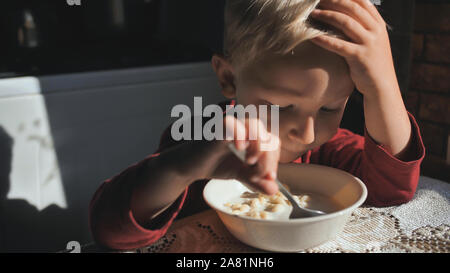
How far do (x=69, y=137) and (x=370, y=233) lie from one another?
38.5 inches

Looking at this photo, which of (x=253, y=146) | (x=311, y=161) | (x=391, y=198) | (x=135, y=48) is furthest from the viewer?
(x=135, y=48)

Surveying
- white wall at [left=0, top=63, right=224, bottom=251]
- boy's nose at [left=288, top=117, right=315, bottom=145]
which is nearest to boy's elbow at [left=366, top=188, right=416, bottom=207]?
boy's nose at [left=288, top=117, right=315, bottom=145]

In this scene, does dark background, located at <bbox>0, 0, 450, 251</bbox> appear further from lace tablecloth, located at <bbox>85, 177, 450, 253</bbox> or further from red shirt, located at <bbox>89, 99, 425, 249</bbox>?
lace tablecloth, located at <bbox>85, 177, 450, 253</bbox>

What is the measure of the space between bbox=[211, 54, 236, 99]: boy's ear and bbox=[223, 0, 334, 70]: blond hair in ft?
0.23

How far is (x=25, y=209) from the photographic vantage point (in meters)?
1.18

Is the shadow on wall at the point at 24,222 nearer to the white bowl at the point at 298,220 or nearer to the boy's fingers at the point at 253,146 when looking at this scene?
the white bowl at the point at 298,220

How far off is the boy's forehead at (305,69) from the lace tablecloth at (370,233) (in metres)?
0.23

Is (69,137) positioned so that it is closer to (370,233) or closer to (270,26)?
(270,26)

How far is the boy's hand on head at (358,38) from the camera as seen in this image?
61cm

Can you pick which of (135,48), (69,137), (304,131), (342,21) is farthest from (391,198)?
(135,48)

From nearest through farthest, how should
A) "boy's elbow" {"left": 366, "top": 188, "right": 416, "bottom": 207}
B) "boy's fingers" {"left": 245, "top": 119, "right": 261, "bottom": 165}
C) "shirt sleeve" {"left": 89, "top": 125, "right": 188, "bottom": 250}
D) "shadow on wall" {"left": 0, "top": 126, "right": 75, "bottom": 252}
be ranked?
"boy's fingers" {"left": 245, "top": 119, "right": 261, "bottom": 165}
"shirt sleeve" {"left": 89, "top": 125, "right": 188, "bottom": 250}
"boy's elbow" {"left": 366, "top": 188, "right": 416, "bottom": 207}
"shadow on wall" {"left": 0, "top": 126, "right": 75, "bottom": 252}

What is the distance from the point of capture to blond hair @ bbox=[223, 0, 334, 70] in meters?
0.60

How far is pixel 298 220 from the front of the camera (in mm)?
514
